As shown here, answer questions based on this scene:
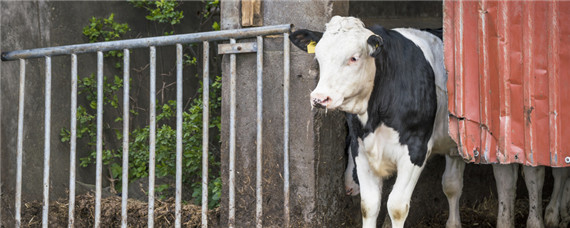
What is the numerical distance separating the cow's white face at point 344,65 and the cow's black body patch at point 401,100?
160 mm

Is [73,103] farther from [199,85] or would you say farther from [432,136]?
[432,136]

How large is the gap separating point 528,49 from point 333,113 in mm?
1504

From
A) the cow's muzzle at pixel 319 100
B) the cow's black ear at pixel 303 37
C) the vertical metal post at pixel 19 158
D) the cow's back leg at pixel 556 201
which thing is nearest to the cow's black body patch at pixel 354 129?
the cow's black ear at pixel 303 37

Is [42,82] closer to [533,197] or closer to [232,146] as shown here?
[232,146]

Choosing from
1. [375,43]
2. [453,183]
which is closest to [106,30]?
[375,43]

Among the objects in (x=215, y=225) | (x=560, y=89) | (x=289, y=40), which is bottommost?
(x=215, y=225)

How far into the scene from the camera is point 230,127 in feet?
17.7

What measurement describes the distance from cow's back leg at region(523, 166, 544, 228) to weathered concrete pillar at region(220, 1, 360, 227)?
5.00ft

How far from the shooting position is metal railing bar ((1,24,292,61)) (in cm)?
540

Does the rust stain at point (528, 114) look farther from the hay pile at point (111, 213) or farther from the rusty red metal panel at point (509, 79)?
the hay pile at point (111, 213)

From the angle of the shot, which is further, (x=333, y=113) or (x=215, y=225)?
(x=215, y=225)

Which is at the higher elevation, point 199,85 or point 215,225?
point 199,85

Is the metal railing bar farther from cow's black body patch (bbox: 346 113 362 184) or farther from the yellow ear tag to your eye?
cow's black body patch (bbox: 346 113 362 184)

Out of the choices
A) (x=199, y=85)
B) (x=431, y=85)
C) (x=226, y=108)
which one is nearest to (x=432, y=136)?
(x=431, y=85)
